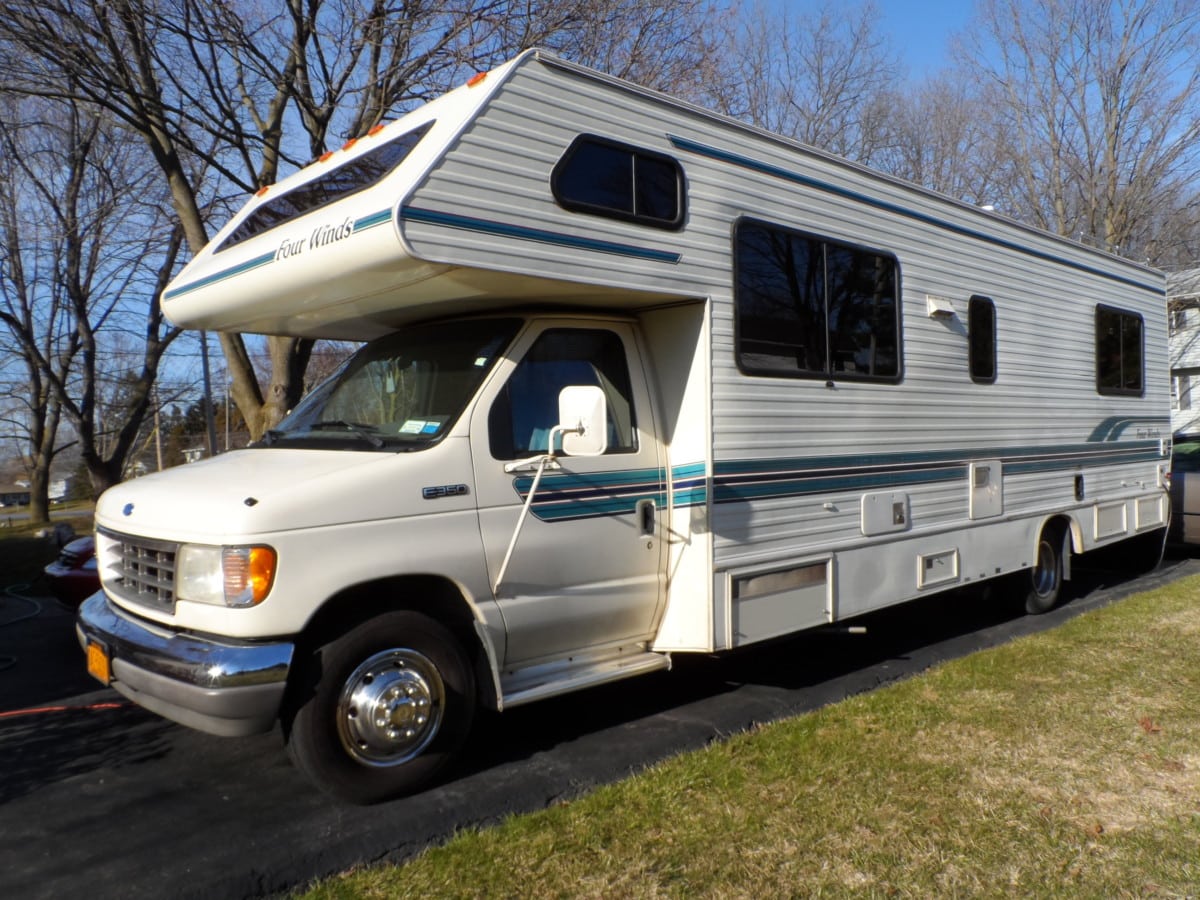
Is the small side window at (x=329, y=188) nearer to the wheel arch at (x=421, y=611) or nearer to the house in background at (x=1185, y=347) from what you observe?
the wheel arch at (x=421, y=611)

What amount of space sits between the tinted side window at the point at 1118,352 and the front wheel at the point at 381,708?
6769 mm

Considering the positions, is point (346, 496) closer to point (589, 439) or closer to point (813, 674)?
point (589, 439)

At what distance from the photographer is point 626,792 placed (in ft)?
13.6

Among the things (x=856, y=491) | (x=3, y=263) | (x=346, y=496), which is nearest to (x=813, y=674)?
(x=856, y=491)

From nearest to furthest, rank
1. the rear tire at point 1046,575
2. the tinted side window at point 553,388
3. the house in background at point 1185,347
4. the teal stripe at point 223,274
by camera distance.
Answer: the tinted side window at point 553,388 → the teal stripe at point 223,274 → the rear tire at point 1046,575 → the house in background at point 1185,347

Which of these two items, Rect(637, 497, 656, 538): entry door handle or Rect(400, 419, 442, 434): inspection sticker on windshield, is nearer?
Rect(400, 419, 442, 434): inspection sticker on windshield

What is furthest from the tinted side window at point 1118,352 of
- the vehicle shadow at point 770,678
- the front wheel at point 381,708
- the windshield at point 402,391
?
the front wheel at point 381,708

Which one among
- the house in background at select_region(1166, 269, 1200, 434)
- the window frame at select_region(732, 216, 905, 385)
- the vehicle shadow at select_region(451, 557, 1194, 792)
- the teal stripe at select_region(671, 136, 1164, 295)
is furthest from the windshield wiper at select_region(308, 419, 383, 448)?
the house in background at select_region(1166, 269, 1200, 434)

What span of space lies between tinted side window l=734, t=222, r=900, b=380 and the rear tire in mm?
2784

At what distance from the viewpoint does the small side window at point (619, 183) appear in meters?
4.42

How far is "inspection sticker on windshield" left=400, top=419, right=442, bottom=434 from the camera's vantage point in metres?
4.33

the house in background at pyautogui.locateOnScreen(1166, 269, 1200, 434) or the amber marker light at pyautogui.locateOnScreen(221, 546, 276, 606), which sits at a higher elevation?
the house in background at pyautogui.locateOnScreen(1166, 269, 1200, 434)

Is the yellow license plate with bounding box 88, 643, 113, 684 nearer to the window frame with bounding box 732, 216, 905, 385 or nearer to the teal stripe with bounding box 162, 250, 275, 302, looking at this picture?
the teal stripe with bounding box 162, 250, 275, 302

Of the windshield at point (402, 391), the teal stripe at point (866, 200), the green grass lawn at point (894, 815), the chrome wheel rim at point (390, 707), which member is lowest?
the green grass lawn at point (894, 815)
